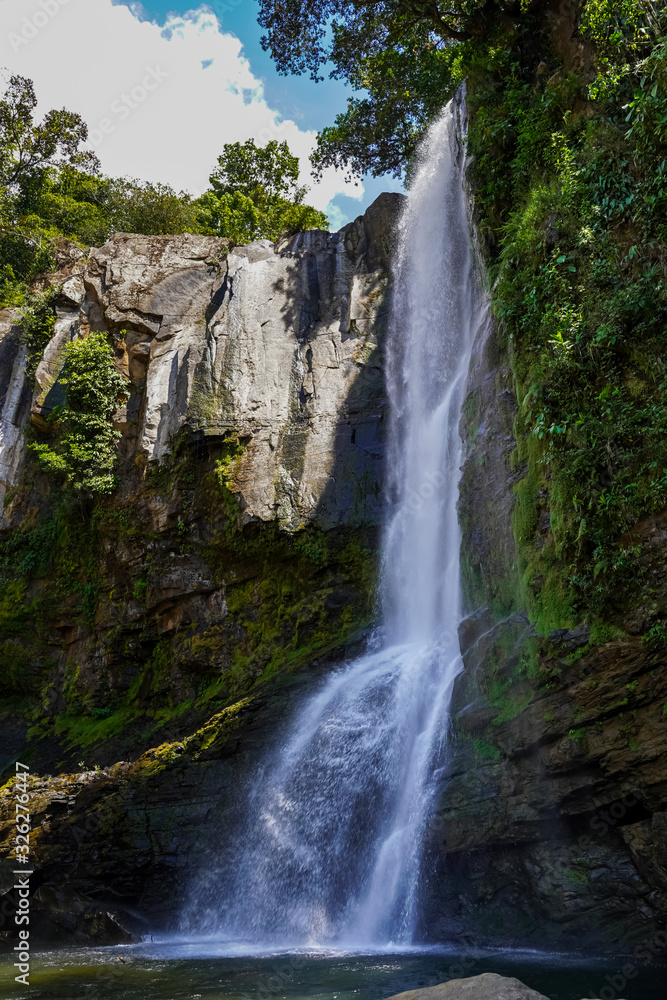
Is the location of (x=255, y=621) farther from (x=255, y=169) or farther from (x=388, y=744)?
(x=255, y=169)

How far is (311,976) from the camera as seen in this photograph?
24.5ft

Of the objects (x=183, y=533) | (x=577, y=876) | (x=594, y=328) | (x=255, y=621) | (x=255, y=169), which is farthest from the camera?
(x=255, y=169)

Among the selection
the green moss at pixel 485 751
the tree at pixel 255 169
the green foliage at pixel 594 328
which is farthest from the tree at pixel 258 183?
the green moss at pixel 485 751

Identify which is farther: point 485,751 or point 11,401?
point 11,401

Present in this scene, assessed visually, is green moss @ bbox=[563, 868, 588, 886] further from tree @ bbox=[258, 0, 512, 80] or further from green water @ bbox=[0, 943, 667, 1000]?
tree @ bbox=[258, 0, 512, 80]

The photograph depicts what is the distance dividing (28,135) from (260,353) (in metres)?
17.9

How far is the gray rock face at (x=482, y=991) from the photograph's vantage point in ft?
14.3

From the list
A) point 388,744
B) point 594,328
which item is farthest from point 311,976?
point 594,328

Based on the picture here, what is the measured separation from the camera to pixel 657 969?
704 cm

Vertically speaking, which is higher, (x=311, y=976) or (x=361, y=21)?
(x=361, y=21)

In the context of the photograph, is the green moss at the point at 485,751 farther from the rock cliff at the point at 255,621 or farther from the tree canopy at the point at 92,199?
the tree canopy at the point at 92,199

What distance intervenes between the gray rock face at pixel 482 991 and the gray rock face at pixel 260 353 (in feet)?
39.8

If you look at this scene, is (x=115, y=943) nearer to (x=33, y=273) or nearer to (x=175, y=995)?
(x=175, y=995)

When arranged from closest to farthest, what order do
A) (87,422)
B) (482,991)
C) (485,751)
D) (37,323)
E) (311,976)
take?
(482,991) → (311,976) → (485,751) → (87,422) → (37,323)
